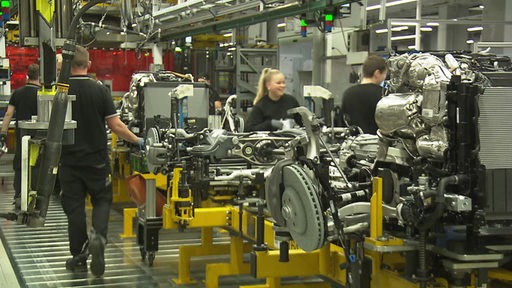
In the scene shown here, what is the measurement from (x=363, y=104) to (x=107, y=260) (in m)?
2.72

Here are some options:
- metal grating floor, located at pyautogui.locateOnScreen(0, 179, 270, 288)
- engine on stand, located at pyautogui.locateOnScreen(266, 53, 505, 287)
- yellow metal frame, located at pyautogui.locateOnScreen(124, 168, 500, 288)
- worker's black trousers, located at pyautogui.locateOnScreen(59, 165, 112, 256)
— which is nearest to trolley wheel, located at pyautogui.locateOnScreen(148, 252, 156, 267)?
metal grating floor, located at pyautogui.locateOnScreen(0, 179, 270, 288)

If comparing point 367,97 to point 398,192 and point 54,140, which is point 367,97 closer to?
point 398,192

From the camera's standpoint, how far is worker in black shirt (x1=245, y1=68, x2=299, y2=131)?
253 inches

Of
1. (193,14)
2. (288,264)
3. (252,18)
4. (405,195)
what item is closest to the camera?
(405,195)

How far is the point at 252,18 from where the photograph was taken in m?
8.70

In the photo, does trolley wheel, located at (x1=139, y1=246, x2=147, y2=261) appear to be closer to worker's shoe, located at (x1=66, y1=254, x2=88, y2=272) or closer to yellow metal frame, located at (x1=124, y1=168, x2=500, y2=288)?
worker's shoe, located at (x1=66, y1=254, x2=88, y2=272)

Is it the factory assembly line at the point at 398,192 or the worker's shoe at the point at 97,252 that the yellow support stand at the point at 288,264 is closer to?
the factory assembly line at the point at 398,192

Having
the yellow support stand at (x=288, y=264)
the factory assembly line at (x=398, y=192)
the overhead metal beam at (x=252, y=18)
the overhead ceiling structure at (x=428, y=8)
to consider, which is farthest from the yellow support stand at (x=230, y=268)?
the overhead ceiling structure at (x=428, y=8)

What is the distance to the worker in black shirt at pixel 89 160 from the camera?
5902mm

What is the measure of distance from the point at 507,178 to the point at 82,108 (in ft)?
12.1

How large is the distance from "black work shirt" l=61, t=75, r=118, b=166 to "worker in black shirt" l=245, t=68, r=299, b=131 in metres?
1.30

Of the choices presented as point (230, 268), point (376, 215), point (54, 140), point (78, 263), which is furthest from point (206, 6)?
point (376, 215)

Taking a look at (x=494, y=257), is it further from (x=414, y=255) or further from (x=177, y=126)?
(x=177, y=126)

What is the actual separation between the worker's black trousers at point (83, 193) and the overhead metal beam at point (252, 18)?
8.13 ft
